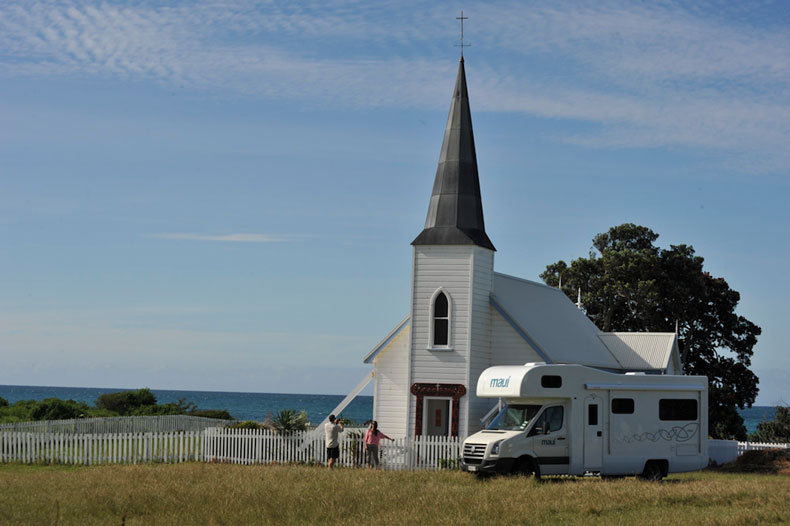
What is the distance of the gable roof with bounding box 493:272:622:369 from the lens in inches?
1259

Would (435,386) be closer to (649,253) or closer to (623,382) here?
(623,382)

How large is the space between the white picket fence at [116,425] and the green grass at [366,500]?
448 inches

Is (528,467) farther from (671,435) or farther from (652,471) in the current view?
(671,435)

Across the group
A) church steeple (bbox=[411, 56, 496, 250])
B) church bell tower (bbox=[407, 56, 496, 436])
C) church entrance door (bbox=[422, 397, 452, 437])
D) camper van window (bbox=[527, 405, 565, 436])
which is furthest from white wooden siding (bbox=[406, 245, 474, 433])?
camper van window (bbox=[527, 405, 565, 436])

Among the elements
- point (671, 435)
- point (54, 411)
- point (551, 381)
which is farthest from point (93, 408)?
point (671, 435)

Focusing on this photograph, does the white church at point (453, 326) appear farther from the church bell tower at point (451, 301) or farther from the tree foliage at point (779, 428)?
the tree foliage at point (779, 428)

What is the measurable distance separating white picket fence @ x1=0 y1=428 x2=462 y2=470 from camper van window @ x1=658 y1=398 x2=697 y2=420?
20.1 ft

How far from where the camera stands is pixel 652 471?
980 inches

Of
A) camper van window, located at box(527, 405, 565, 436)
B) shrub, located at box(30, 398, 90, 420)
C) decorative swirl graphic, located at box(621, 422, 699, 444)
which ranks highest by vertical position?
camper van window, located at box(527, 405, 565, 436)

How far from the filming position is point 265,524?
15.6 m

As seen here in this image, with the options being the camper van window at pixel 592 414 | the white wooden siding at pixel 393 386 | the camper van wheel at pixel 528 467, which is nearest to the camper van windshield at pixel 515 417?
the camper van wheel at pixel 528 467

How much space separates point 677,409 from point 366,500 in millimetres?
10361

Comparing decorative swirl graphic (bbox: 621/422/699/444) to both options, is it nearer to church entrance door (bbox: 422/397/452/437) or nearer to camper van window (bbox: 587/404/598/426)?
camper van window (bbox: 587/404/598/426)

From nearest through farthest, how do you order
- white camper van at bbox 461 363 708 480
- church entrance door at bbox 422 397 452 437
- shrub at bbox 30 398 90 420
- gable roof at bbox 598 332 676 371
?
white camper van at bbox 461 363 708 480 < church entrance door at bbox 422 397 452 437 < gable roof at bbox 598 332 676 371 < shrub at bbox 30 398 90 420
